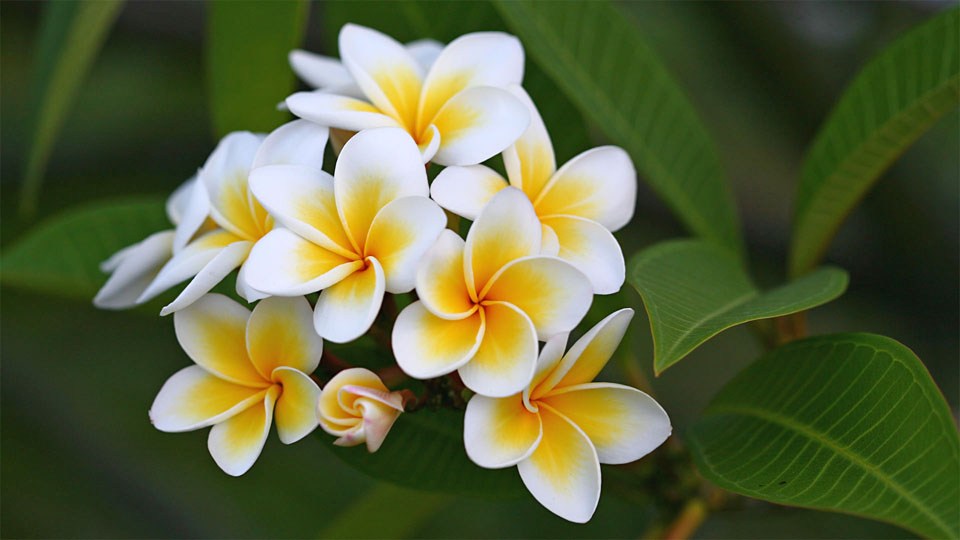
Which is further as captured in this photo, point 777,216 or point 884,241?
point 777,216

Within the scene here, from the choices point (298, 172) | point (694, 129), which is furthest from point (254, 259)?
point (694, 129)

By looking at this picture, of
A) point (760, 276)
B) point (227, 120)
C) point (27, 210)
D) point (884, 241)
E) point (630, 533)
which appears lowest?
point (630, 533)

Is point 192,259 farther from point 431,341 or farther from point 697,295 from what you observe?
point 697,295

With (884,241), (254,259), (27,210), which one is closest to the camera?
(254,259)

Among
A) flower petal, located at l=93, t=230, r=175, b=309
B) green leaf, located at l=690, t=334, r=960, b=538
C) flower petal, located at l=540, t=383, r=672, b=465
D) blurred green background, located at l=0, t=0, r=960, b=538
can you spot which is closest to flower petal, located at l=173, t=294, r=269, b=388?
flower petal, located at l=93, t=230, r=175, b=309

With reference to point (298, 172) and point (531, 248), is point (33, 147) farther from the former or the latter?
point (531, 248)

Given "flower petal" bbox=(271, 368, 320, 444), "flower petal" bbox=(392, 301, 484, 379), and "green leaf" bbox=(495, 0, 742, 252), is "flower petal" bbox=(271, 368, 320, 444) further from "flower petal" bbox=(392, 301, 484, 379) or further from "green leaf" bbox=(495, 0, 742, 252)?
"green leaf" bbox=(495, 0, 742, 252)
